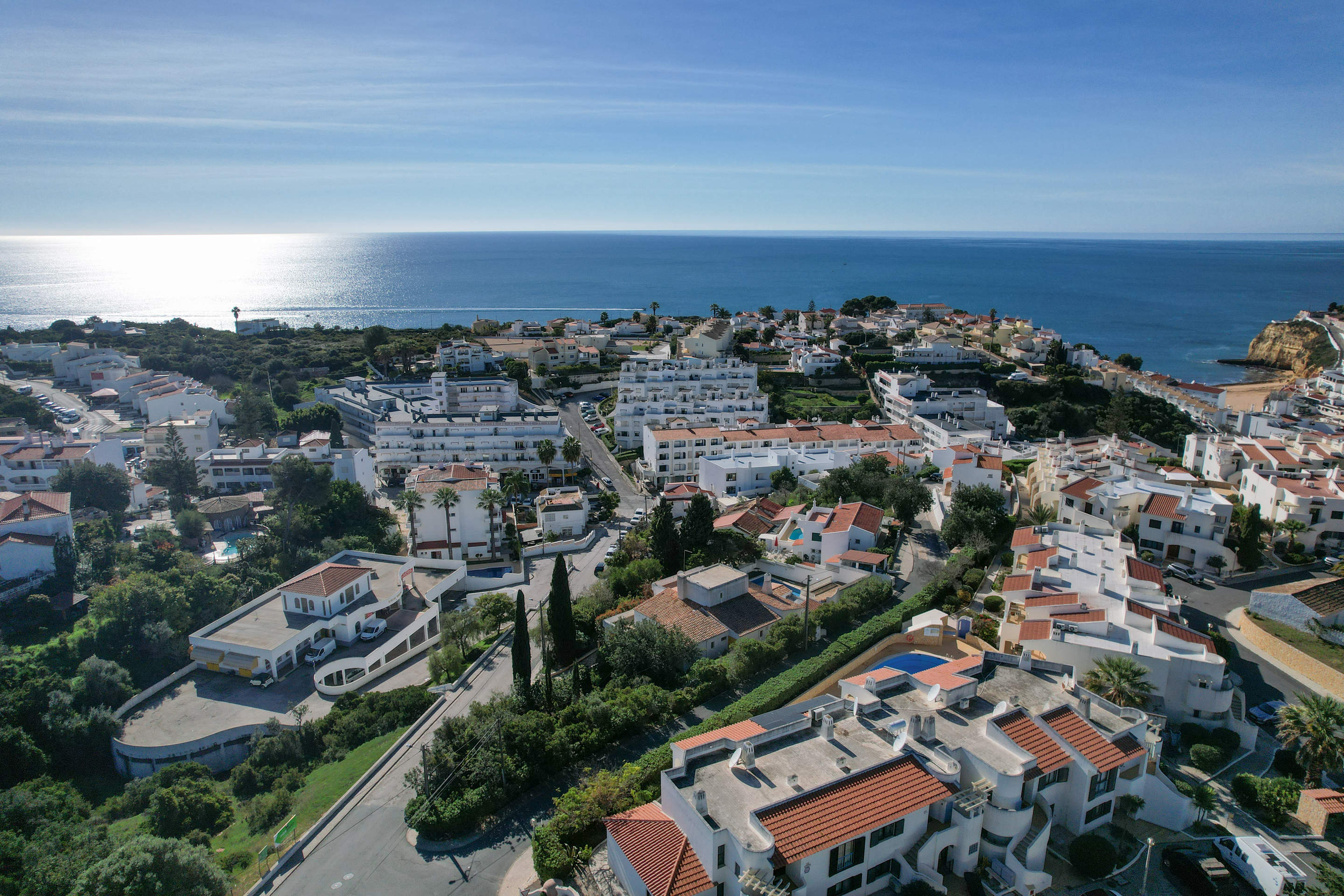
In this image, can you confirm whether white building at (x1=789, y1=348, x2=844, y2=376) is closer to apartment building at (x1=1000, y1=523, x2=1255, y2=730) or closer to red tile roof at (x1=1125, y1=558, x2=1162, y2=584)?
apartment building at (x1=1000, y1=523, x2=1255, y2=730)

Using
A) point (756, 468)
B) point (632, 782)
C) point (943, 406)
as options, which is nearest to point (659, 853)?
point (632, 782)

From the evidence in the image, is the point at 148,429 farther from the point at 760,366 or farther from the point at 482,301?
the point at 482,301

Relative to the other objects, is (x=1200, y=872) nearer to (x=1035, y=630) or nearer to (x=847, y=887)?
(x=1035, y=630)

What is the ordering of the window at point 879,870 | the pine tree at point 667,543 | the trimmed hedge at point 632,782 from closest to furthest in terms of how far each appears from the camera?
the window at point 879,870 → the trimmed hedge at point 632,782 → the pine tree at point 667,543

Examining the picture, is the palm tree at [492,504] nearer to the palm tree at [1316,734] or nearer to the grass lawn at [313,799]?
the grass lawn at [313,799]

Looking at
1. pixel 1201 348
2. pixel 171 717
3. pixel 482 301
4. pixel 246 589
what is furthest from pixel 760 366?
pixel 482 301

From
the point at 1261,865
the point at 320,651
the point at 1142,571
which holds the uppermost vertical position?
the point at 1142,571

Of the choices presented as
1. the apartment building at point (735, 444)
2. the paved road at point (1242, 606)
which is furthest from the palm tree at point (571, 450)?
the paved road at point (1242, 606)
